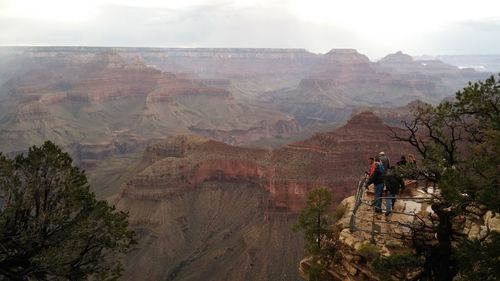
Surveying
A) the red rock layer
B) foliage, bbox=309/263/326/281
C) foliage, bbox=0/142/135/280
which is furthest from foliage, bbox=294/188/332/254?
the red rock layer

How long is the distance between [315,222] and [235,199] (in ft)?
212

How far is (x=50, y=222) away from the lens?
19766 millimetres

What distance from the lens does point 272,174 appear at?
3164 inches

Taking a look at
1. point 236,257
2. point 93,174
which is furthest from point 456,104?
point 93,174

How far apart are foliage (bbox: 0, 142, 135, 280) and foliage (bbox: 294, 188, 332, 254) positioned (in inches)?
384

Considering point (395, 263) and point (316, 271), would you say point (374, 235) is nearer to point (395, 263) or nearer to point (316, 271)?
point (316, 271)

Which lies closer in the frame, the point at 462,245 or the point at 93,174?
the point at 462,245

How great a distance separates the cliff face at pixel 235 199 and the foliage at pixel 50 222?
47.8 m

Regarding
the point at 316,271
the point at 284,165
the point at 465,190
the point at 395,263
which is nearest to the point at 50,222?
the point at 316,271

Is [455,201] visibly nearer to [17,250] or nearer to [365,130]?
[17,250]

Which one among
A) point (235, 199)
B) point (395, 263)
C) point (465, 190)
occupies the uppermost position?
point (465, 190)

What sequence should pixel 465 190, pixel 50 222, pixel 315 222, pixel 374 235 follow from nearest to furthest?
pixel 465 190, pixel 374 235, pixel 50 222, pixel 315 222

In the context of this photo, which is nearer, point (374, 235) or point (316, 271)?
point (374, 235)

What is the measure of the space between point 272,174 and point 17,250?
6322cm
